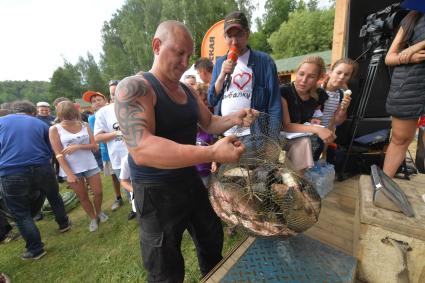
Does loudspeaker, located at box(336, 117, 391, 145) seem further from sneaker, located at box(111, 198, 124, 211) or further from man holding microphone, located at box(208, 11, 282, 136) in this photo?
sneaker, located at box(111, 198, 124, 211)

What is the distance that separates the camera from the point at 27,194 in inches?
110

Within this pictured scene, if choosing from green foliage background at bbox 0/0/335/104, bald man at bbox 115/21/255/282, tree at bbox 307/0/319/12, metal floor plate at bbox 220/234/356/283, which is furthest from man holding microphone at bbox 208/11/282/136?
tree at bbox 307/0/319/12

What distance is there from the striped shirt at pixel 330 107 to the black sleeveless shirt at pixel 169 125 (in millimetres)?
2167

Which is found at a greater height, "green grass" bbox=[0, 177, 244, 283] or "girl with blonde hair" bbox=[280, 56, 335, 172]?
"girl with blonde hair" bbox=[280, 56, 335, 172]

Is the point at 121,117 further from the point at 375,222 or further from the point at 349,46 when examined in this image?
the point at 349,46

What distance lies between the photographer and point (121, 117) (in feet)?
3.36

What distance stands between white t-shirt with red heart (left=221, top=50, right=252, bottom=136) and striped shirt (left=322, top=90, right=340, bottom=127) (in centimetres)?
136

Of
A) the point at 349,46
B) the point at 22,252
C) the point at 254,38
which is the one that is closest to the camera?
the point at 22,252

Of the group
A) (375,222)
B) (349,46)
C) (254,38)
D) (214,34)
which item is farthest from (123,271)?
(254,38)

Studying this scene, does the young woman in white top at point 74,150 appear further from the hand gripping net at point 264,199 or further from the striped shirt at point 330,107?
the striped shirt at point 330,107

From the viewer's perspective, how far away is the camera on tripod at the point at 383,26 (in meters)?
2.44

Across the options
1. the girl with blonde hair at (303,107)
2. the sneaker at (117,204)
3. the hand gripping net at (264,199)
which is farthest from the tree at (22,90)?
the hand gripping net at (264,199)

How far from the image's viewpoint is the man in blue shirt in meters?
2.71

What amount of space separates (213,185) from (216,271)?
531 millimetres
